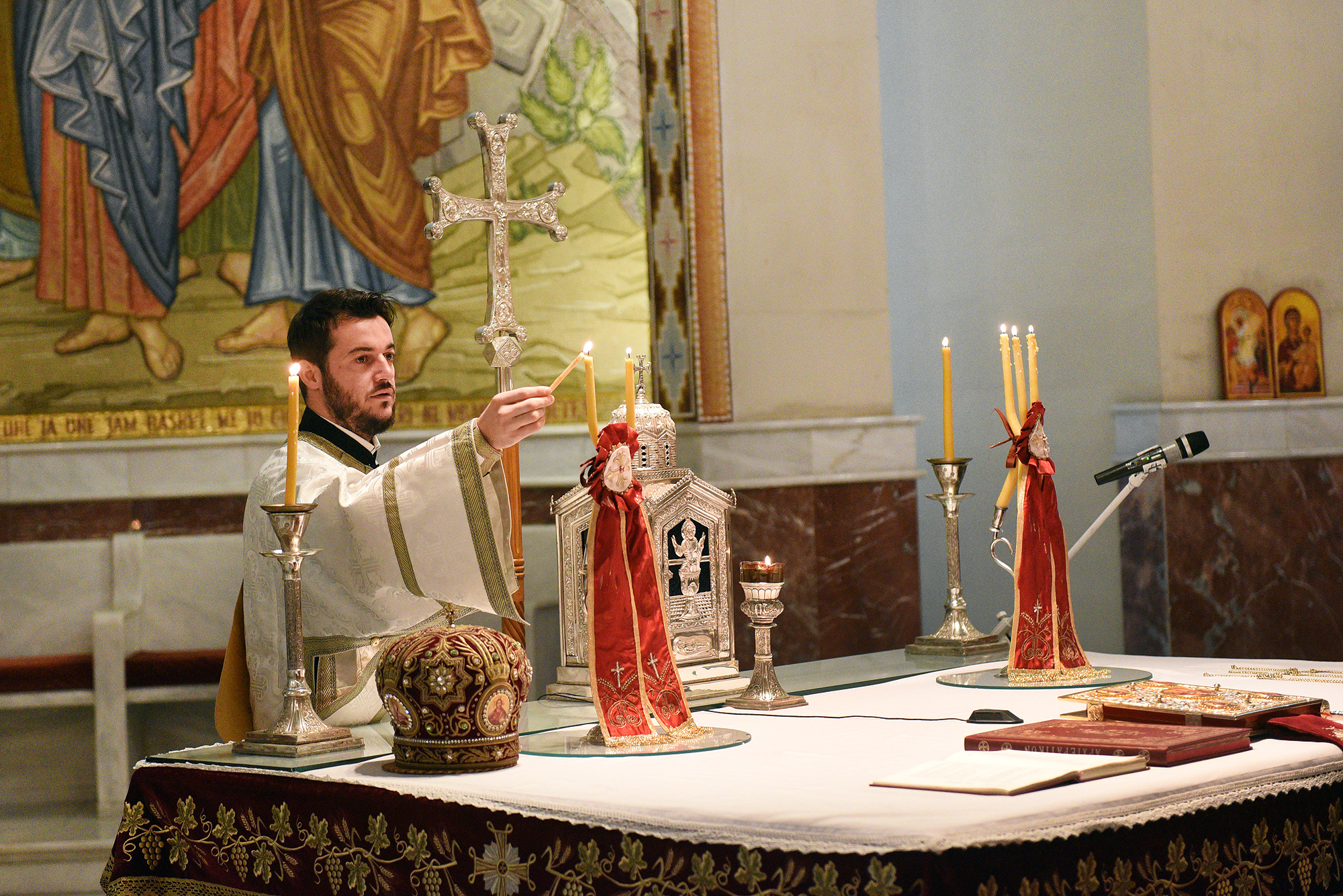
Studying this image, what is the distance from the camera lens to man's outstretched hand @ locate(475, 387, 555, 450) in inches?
125

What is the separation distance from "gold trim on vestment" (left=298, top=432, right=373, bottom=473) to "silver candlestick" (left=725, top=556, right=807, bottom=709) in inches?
42.6

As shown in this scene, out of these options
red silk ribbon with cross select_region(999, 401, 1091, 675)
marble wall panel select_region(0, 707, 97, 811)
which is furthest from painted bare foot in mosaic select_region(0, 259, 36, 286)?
red silk ribbon with cross select_region(999, 401, 1091, 675)

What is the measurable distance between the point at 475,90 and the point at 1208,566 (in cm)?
397

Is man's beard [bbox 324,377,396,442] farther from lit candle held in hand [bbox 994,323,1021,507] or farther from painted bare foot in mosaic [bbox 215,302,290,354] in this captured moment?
→ painted bare foot in mosaic [bbox 215,302,290,354]

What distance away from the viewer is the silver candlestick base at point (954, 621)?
172 inches

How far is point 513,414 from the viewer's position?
3.19 m

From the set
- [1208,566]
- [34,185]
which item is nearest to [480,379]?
[34,185]

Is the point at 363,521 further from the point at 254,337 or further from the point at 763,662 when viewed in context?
the point at 254,337

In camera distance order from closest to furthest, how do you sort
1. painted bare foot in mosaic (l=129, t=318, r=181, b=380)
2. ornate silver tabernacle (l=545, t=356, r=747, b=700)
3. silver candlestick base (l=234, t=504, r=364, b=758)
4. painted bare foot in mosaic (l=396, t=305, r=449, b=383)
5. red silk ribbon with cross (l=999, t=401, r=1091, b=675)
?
silver candlestick base (l=234, t=504, r=364, b=758) → ornate silver tabernacle (l=545, t=356, r=747, b=700) → red silk ribbon with cross (l=999, t=401, r=1091, b=675) → painted bare foot in mosaic (l=129, t=318, r=181, b=380) → painted bare foot in mosaic (l=396, t=305, r=449, b=383)

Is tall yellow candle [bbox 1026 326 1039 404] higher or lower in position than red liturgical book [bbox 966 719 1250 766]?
higher

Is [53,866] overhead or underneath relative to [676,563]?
underneath

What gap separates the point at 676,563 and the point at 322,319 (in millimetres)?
1078

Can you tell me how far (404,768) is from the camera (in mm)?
2838

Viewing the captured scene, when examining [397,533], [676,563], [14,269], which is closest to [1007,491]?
[676,563]
